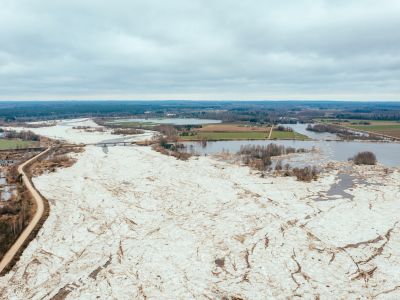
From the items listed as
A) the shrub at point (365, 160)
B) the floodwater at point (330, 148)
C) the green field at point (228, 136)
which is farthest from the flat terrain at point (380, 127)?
the shrub at point (365, 160)

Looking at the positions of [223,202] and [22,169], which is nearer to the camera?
[223,202]

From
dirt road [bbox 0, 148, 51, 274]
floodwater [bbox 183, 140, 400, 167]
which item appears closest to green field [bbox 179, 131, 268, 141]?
floodwater [bbox 183, 140, 400, 167]

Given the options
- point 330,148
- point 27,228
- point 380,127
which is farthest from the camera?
point 380,127

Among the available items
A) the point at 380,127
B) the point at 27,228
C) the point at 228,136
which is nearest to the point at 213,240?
the point at 27,228

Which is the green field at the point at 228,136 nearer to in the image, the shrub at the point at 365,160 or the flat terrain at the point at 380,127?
the shrub at the point at 365,160

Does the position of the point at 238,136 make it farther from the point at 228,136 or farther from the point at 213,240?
the point at 213,240

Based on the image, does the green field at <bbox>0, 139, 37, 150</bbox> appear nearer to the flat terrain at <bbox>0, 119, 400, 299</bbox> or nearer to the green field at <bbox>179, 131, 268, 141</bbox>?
the green field at <bbox>179, 131, 268, 141</bbox>

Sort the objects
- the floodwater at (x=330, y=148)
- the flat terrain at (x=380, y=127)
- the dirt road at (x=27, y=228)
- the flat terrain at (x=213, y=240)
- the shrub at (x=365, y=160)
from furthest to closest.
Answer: the flat terrain at (x=380, y=127), the floodwater at (x=330, y=148), the shrub at (x=365, y=160), the dirt road at (x=27, y=228), the flat terrain at (x=213, y=240)

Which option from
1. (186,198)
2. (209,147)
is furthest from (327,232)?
(209,147)

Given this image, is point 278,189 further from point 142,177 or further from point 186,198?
point 142,177
